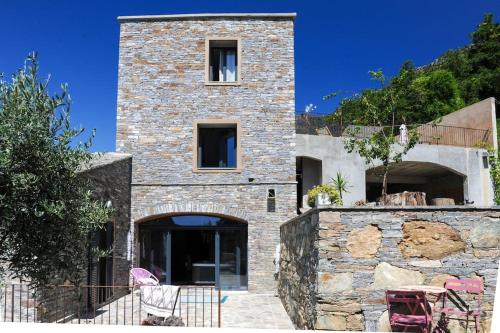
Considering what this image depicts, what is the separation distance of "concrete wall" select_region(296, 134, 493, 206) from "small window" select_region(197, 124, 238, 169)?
9.06 feet

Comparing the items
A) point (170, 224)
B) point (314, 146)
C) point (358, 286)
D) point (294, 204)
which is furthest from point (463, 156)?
point (358, 286)

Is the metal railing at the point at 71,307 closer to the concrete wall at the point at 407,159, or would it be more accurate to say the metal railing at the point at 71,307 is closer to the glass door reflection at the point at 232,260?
the glass door reflection at the point at 232,260

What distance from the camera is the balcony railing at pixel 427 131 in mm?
18812

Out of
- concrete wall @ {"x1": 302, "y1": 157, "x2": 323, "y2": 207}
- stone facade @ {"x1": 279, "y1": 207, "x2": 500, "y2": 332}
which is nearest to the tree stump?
stone facade @ {"x1": 279, "y1": 207, "x2": 500, "y2": 332}

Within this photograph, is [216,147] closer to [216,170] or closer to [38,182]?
[216,170]

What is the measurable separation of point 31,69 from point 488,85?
29124 mm

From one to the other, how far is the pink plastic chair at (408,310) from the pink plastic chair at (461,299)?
32 cm

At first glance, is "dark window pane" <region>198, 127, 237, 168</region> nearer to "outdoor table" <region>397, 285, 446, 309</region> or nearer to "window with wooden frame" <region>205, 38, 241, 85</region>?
"window with wooden frame" <region>205, 38, 241, 85</region>

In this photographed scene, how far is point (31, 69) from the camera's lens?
5.25 meters

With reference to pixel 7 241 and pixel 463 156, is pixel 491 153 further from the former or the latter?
pixel 7 241

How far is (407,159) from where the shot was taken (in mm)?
18125

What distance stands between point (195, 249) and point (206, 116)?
417 centimetres

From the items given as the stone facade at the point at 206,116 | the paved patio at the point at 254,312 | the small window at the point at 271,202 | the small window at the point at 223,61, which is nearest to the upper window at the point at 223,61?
the small window at the point at 223,61

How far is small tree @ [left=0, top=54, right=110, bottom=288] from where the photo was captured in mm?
4848
